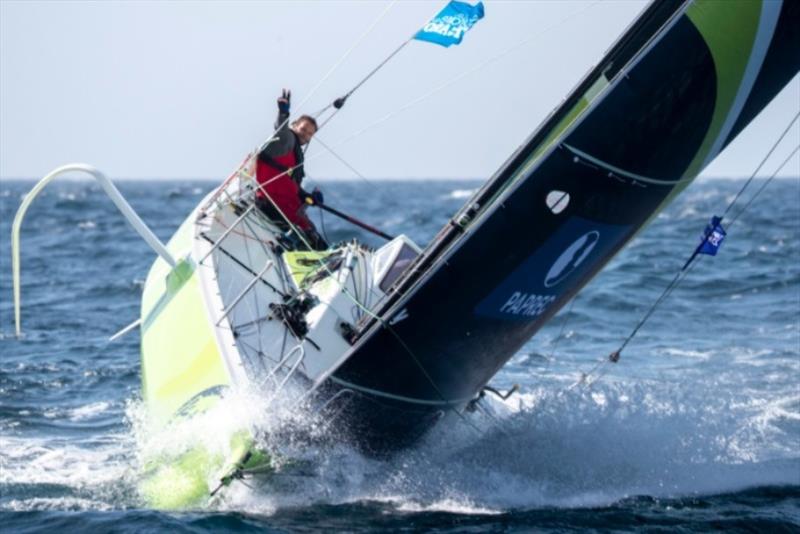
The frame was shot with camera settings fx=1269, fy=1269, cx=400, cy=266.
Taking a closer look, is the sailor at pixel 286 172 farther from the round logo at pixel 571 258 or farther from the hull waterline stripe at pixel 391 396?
the round logo at pixel 571 258

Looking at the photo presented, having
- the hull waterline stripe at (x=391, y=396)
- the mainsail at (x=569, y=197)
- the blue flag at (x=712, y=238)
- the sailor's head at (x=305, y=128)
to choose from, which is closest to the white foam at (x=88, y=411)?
the sailor's head at (x=305, y=128)

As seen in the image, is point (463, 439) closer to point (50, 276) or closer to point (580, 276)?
point (580, 276)

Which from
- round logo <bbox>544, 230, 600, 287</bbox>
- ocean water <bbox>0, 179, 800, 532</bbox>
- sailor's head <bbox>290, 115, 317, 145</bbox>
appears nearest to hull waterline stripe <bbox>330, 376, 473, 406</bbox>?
ocean water <bbox>0, 179, 800, 532</bbox>

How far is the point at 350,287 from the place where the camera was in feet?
24.6

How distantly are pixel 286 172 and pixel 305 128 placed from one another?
22.2 inches

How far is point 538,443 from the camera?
7270 mm

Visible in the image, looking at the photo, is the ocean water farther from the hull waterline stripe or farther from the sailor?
the sailor

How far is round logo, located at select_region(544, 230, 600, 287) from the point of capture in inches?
250

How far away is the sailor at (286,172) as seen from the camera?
8141 millimetres

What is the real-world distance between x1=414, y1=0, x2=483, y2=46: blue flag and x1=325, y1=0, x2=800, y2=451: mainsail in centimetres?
77

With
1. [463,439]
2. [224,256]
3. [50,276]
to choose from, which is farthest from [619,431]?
[50,276]

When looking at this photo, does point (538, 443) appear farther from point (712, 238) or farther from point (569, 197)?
point (569, 197)

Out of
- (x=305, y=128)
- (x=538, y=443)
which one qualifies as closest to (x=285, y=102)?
(x=305, y=128)

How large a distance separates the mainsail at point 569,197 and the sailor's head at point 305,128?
74.4 inches
